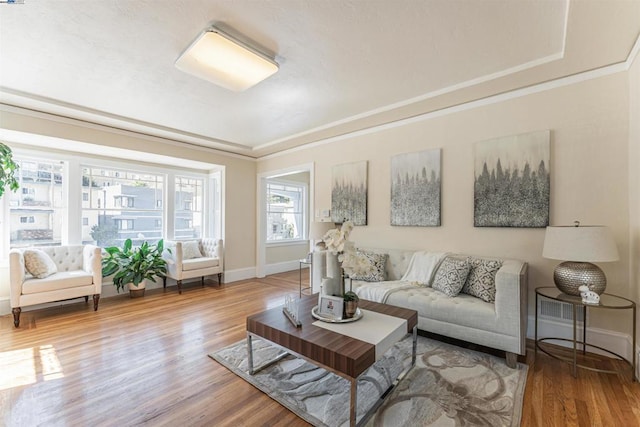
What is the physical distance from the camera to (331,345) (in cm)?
171

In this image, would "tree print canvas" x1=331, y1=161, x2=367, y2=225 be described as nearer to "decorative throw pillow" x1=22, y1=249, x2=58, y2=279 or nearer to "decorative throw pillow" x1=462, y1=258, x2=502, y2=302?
"decorative throw pillow" x1=462, y1=258, x2=502, y2=302

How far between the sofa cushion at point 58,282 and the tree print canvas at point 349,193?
348 cm

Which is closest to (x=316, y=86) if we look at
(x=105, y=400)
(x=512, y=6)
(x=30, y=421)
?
(x=512, y=6)

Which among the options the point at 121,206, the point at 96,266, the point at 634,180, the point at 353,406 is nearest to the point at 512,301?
the point at 634,180

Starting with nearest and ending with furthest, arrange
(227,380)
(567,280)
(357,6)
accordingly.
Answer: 1. (357,6)
2. (227,380)
3. (567,280)

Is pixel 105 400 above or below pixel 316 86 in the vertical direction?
below

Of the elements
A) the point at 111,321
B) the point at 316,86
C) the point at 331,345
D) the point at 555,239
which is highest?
the point at 316,86

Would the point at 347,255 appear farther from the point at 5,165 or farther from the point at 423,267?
the point at 5,165

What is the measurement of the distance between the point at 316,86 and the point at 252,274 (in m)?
4.14

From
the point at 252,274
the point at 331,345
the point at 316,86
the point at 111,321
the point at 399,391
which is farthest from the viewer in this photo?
the point at 252,274

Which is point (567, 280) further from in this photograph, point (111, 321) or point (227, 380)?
point (111, 321)

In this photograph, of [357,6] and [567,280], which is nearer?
[357,6]

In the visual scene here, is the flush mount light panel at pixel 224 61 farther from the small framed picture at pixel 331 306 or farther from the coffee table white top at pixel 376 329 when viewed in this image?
the coffee table white top at pixel 376 329

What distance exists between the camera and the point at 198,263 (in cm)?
A: 489
